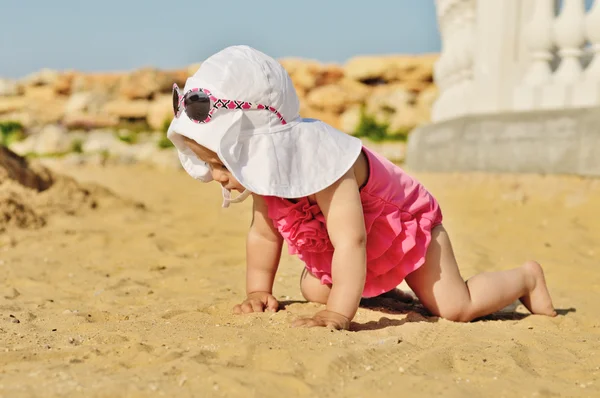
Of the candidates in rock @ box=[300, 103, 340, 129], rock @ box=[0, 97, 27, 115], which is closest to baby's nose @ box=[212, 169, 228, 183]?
rock @ box=[300, 103, 340, 129]

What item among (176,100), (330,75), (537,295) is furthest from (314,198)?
(330,75)

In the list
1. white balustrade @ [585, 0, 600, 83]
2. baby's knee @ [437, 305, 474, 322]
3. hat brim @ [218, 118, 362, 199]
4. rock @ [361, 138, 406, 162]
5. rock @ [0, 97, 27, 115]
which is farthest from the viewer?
rock @ [0, 97, 27, 115]

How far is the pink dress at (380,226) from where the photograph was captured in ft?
8.05

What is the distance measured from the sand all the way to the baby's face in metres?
0.47

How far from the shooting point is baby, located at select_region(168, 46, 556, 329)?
2211mm

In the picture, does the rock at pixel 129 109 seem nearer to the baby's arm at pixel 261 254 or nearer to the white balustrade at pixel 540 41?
the white balustrade at pixel 540 41

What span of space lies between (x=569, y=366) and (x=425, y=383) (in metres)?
0.56

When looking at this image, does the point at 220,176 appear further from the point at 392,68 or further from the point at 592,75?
the point at 392,68

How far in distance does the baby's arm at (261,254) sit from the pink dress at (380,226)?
3.1 inches

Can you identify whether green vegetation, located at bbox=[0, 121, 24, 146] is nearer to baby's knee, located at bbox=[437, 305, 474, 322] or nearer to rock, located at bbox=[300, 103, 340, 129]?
rock, located at bbox=[300, 103, 340, 129]

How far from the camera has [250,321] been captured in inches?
91.9

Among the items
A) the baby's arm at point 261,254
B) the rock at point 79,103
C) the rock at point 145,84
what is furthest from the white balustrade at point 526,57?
the rock at point 79,103

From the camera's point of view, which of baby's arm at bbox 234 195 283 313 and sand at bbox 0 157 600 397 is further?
baby's arm at bbox 234 195 283 313

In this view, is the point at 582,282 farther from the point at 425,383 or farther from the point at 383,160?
the point at 425,383
